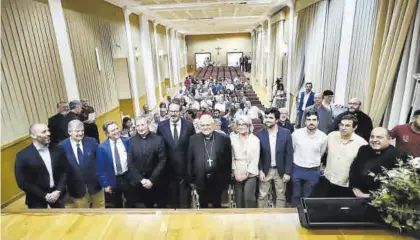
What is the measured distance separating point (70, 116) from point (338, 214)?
4.16 metres

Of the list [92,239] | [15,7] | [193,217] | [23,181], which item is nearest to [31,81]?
[15,7]

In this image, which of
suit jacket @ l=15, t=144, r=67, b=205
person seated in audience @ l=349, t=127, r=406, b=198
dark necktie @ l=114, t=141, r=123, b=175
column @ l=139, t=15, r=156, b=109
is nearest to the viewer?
person seated in audience @ l=349, t=127, r=406, b=198

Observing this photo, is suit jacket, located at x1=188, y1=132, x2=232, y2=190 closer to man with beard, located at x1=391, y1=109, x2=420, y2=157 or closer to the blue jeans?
the blue jeans

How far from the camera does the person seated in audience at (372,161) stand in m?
2.36

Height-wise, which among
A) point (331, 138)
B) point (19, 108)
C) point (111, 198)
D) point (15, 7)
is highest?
point (15, 7)

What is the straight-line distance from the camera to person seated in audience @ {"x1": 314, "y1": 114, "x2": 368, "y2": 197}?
8.80 feet

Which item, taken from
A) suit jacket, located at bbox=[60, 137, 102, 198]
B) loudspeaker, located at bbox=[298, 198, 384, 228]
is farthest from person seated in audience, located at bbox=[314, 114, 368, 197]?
suit jacket, located at bbox=[60, 137, 102, 198]

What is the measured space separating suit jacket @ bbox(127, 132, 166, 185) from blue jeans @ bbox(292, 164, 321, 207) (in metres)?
1.56

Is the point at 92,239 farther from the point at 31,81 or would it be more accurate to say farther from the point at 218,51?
the point at 218,51

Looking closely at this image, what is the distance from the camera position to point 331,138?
285cm

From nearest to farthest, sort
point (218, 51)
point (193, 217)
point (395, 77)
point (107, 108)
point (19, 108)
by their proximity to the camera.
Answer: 1. point (193, 217)
2. point (395, 77)
3. point (19, 108)
4. point (107, 108)
5. point (218, 51)

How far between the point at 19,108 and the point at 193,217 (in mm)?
3658

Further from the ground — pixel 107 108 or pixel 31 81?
pixel 31 81

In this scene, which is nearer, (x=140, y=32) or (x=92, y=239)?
(x=92, y=239)
